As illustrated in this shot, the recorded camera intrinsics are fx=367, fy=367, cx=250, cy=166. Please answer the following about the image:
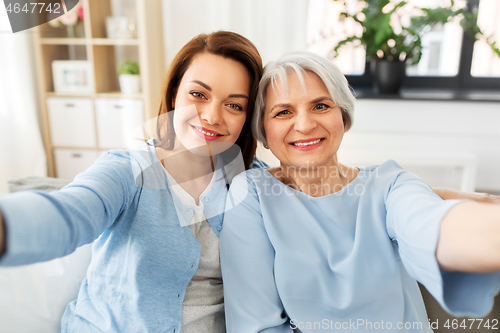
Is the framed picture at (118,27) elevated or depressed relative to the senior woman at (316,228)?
elevated

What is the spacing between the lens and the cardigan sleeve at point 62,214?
494 mm

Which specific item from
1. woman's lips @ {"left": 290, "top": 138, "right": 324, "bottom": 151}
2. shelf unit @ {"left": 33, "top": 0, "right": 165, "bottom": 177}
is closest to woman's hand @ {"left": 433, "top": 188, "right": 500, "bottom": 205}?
woman's lips @ {"left": 290, "top": 138, "right": 324, "bottom": 151}

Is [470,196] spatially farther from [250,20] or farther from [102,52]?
[102,52]

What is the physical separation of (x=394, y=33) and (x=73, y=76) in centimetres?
253

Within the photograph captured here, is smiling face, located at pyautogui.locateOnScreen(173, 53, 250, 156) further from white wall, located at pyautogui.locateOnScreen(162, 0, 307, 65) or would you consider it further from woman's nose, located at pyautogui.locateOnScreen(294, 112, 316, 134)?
white wall, located at pyautogui.locateOnScreen(162, 0, 307, 65)

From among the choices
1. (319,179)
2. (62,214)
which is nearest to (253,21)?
(319,179)

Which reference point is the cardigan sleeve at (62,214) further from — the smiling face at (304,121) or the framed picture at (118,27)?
the framed picture at (118,27)

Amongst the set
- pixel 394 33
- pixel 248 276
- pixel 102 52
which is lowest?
pixel 248 276

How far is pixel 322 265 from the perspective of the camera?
92 centimetres

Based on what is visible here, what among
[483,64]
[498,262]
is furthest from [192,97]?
[483,64]

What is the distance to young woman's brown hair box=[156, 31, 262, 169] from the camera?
3.37 ft

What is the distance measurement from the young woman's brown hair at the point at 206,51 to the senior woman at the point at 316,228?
5 cm

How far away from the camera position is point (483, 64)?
114 inches

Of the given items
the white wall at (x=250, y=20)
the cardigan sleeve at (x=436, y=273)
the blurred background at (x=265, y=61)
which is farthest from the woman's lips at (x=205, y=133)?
the white wall at (x=250, y=20)
